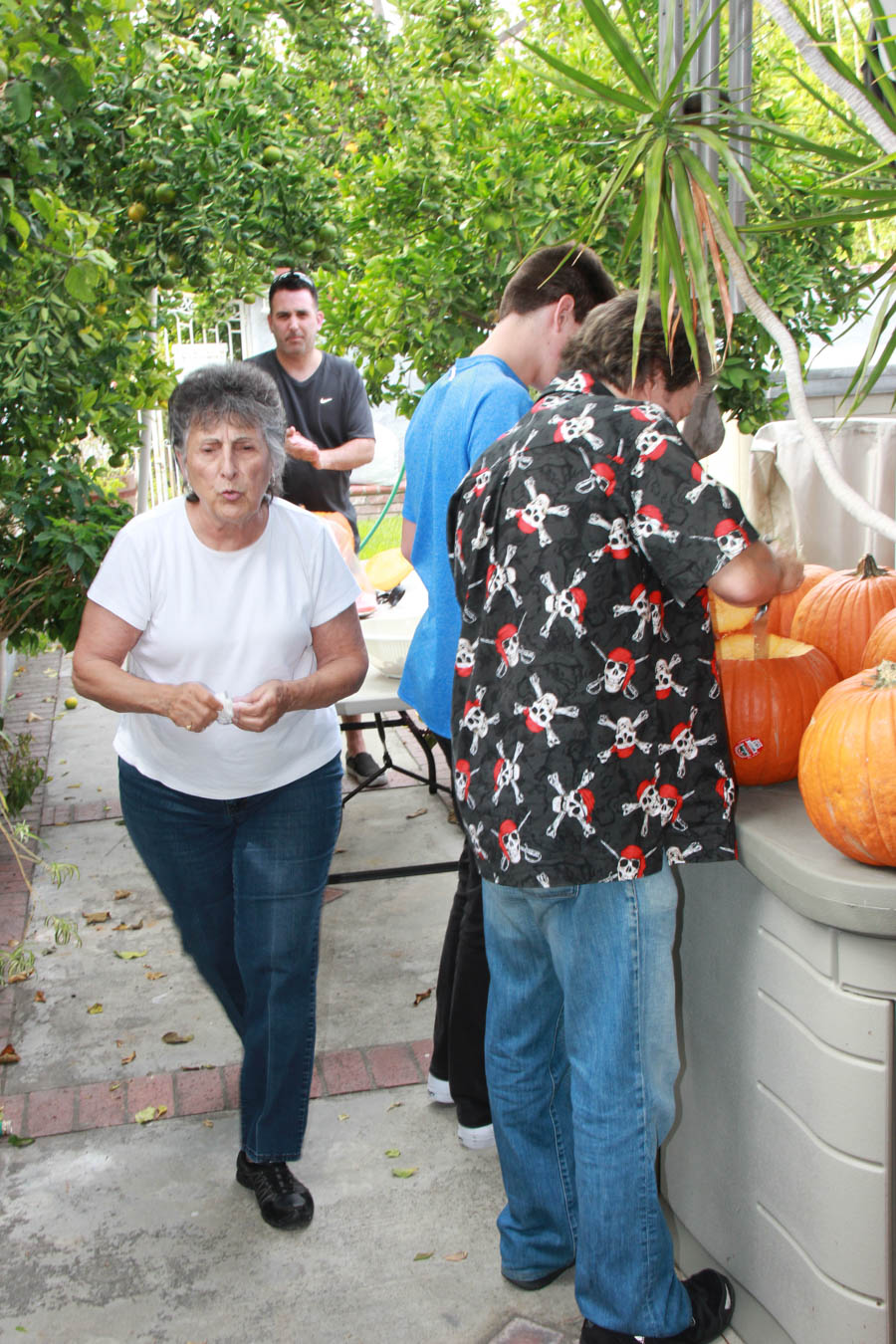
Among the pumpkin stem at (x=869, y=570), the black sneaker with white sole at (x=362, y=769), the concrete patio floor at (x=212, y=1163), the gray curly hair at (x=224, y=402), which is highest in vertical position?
the gray curly hair at (x=224, y=402)

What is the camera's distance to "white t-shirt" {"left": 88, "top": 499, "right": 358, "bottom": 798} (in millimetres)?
2832

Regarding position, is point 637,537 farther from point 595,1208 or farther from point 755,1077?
point 595,1208

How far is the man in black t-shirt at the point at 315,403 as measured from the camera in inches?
225

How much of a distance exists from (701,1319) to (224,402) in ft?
6.99

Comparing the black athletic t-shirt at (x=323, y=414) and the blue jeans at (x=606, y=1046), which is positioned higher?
the black athletic t-shirt at (x=323, y=414)

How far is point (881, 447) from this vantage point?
13.1 feet

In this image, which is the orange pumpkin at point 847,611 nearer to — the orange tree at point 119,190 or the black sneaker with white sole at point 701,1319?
the black sneaker with white sole at point 701,1319

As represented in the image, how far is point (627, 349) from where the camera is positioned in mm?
2322

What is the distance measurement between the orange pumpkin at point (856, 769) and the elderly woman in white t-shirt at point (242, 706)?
3.77 ft

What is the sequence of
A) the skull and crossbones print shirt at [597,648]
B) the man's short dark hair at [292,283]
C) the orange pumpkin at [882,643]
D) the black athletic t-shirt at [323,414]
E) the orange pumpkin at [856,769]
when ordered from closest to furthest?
the orange pumpkin at [856,769]
the skull and crossbones print shirt at [597,648]
the orange pumpkin at [882,643]
the man's short dark hair at [292,283]
the black athletic t-shirt at [323,414]

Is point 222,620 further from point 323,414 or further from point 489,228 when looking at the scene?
point 323,414

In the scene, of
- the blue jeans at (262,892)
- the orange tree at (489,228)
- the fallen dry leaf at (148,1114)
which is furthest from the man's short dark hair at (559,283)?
the fallen dry leaf at (148,1114)

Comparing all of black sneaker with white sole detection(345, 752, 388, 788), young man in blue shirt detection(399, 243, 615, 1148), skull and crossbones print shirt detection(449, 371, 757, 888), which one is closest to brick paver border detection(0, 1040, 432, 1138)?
young man in blue shirt detection(399, 243, 615, 1148)

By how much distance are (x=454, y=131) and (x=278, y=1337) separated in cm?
379
